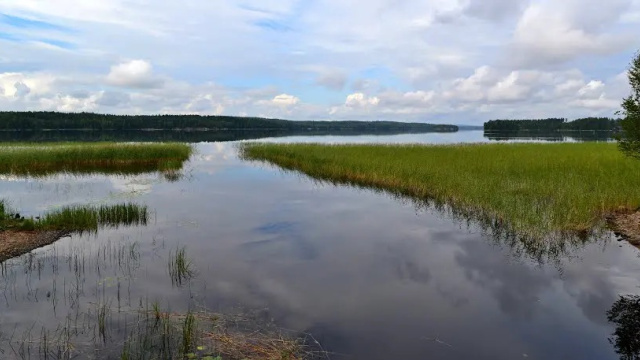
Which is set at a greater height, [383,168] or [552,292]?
[383,168]

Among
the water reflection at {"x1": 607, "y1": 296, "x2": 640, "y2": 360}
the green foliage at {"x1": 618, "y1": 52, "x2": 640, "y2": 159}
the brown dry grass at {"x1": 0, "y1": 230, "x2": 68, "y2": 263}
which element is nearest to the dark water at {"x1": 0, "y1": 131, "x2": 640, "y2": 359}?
the water reflection at {"x1": 607, "y1": 296, "x2": 640, "y2": 360}

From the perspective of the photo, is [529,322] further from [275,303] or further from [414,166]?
[414,166]

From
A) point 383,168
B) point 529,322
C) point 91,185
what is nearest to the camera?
point 529,322

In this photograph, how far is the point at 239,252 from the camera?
43.4ft

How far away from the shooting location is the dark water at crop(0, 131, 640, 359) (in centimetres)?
770

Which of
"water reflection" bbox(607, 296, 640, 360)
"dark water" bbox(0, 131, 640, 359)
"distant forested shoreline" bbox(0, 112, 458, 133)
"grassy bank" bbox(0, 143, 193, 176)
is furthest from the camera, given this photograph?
"distant forested shoreline" bbox(0, 112, 458, 133)

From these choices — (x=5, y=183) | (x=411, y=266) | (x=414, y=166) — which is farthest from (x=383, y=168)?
(x=5, y=183)

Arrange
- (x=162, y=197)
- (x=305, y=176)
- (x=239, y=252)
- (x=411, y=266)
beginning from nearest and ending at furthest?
(x=411, y=266)
(x=239, y=252)
(x=162, y=197)
(x=305, y=176)

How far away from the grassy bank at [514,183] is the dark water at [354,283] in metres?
1.57

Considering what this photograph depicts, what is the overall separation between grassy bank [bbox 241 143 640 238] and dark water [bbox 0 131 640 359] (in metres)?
1.57

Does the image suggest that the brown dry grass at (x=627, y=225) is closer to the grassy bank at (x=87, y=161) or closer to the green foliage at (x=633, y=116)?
the green foliage at (x=633, y=116)

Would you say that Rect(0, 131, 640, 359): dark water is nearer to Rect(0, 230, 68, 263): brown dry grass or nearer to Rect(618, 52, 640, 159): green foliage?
Rect(0, 230, 68, 263): brown dry grass

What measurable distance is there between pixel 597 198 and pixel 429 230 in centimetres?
817

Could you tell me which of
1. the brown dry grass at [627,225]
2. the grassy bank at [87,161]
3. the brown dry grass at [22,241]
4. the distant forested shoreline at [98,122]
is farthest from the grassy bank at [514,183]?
the distant forested shoreline at [98,122]
